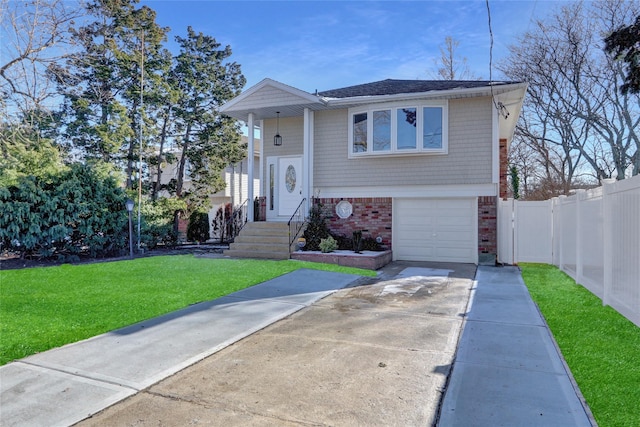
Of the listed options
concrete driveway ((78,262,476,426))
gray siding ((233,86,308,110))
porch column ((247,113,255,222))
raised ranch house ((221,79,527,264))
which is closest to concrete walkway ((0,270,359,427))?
concrete driveway ((78,262,476,426))

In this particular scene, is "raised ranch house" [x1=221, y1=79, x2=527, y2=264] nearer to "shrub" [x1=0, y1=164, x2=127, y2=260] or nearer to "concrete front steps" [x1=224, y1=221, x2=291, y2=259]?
"concrete front steps" [x1=224, y1=221, x2=291, y2=259]

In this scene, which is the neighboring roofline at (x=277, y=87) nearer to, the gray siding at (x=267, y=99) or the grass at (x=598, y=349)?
the gray siding at (x=267, y=99)

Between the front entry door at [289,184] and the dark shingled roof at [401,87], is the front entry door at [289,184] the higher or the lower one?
the lower one

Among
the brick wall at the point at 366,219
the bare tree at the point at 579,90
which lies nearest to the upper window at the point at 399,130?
the brick wall at the point at 366,219

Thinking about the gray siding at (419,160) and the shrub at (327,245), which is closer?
the shrub at (327,245)

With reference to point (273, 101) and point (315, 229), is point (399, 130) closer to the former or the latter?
point (315, 229)

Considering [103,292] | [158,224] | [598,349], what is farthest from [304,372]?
[158,224]

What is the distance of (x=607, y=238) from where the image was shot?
5836mm

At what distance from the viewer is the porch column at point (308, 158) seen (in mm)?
12688

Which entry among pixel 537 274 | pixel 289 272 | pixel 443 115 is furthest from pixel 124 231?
pixel 537 274

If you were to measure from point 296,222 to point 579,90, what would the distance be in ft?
56.8

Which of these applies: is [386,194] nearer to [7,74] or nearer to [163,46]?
[7,74]

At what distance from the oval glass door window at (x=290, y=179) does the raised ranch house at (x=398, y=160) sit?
0.03 metres

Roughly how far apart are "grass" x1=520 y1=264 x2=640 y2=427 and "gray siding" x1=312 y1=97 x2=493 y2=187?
4810 mm
